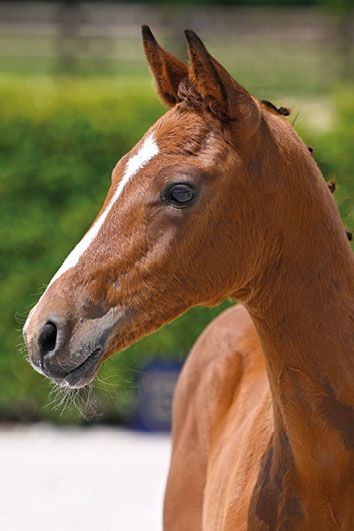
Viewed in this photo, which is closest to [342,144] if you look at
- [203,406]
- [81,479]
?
[81,479]

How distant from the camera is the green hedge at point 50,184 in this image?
317 inches

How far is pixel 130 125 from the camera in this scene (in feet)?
26.6

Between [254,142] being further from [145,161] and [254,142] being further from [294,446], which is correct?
[294,446]

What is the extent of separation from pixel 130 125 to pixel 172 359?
Result: 5.45ft

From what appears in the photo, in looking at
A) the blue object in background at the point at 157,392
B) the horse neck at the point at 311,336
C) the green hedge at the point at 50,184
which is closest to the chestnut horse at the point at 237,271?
the horse neck at the point at 311,336

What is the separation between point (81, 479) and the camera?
7.10 m

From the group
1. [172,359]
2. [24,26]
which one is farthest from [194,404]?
[24,26]

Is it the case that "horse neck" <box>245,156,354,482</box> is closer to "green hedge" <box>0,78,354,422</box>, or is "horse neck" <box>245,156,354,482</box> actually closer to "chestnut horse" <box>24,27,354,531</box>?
"chestnut horse" <box>24,27,354,531</box>

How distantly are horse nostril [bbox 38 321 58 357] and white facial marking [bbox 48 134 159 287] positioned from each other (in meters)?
0.13

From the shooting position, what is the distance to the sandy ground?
636cm

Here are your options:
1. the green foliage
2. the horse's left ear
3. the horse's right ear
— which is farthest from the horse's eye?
the green foliage

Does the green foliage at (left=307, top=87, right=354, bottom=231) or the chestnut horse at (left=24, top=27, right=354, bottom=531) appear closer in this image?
the chestnut horse at (left=24, top=27, right=354, bottom=531)

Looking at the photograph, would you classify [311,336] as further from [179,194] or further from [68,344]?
[68,344]

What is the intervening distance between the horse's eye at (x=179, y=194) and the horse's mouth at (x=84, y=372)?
36 cm
